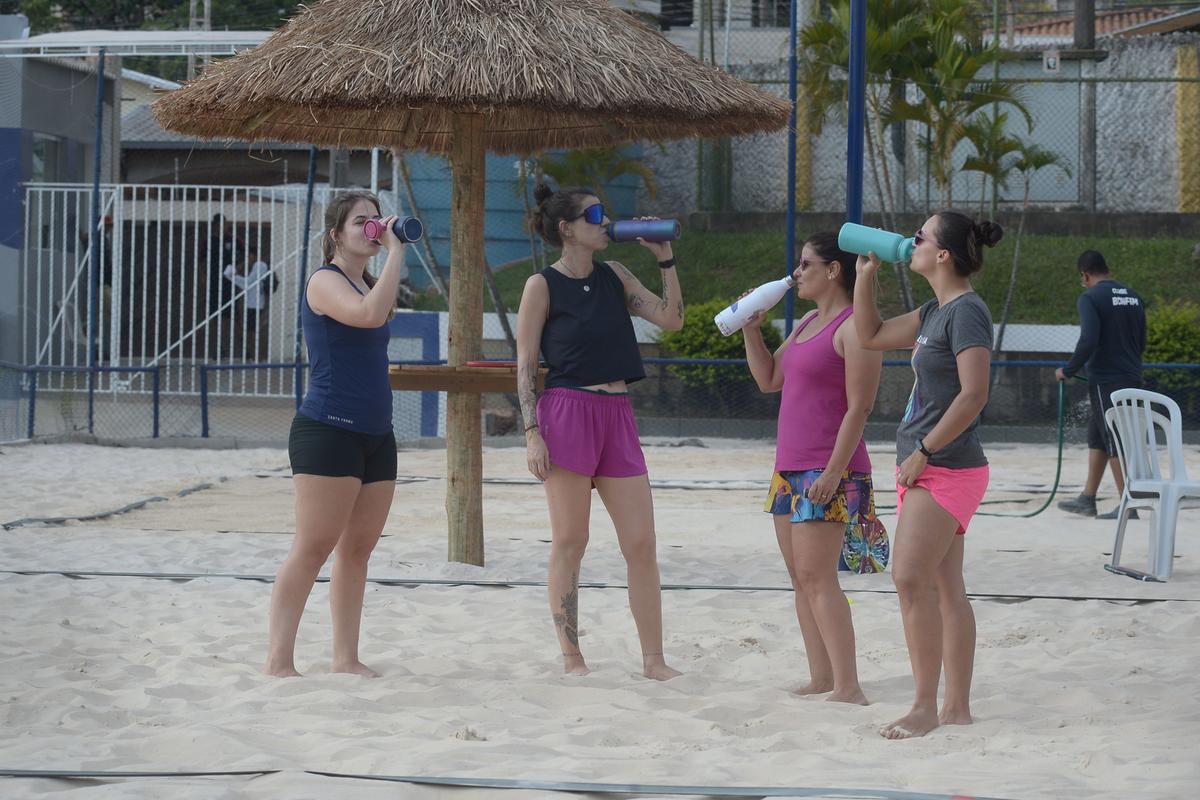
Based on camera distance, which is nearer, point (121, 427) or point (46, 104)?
point (121, 427)

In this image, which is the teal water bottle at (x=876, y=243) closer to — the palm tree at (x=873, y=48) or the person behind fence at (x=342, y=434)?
the person behind fence at (x=342, y=434)

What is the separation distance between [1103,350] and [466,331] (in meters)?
4.19

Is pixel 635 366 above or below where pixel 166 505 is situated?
above

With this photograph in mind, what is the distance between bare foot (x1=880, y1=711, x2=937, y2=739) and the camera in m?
3.76

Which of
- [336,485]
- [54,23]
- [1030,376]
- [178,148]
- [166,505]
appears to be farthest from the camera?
[54,23]

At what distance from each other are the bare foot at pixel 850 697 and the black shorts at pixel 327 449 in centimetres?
165

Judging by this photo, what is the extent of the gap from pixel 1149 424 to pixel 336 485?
14.1ft

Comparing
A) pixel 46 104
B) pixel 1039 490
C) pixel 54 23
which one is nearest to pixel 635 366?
pixel 1039 490

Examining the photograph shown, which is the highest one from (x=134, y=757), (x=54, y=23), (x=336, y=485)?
(x=54, y=23)

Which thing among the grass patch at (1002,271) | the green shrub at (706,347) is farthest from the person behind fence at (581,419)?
the grass patch at (1002,271)

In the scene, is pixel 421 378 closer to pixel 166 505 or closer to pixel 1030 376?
pixel 166 505

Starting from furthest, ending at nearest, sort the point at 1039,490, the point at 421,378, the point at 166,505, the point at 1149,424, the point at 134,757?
the point at 1039,490 → the point at 166,505 → the point at 1149,424 → the point at 421,378 → the point at 134,757

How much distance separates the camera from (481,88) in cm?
593

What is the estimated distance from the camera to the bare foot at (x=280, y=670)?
4480 mm
